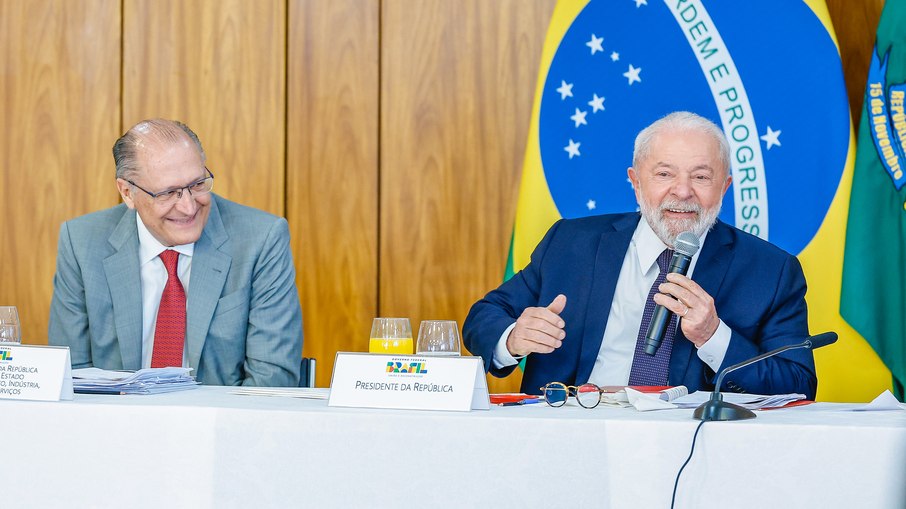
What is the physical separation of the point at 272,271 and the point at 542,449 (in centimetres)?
139

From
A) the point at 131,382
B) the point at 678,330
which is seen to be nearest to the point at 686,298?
the point at 678,330

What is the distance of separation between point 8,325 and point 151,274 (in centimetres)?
59

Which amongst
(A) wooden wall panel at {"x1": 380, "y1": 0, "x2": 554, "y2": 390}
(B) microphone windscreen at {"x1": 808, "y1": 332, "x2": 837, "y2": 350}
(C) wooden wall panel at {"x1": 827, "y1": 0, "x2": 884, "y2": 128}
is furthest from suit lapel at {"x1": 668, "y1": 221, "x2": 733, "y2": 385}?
(A) wooden wall panel at {"x1": 380, "y1": 0, "x2": 554, "y2": 390}

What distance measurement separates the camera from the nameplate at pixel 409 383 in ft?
5.12

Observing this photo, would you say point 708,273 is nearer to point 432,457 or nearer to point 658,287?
point 658,287

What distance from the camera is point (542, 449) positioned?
1.44m

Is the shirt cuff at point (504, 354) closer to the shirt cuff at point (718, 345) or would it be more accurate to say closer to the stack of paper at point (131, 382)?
the shirt cuff at point (718, 345)

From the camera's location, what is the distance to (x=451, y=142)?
3869mm

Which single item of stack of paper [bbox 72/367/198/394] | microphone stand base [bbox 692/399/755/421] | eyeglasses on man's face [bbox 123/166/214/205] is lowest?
stack of paper [bbox 72/367/198/394]

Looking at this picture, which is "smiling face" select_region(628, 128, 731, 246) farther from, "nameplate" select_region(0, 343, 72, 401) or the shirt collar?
"nameplate" select_region(0, 343, 72, 401)

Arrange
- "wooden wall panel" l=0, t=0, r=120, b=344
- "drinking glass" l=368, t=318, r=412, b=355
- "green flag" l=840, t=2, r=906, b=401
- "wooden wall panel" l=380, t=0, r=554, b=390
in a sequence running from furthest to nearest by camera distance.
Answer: "wooden wall panel" l=0, t=0, r=120, b=344, "wooden wall panel" l=380, t=0, r=554, b=390, "green flag" l=840, t=2, r=906, b=401, "drinking glass" l=368, t=318, r=412, b=355

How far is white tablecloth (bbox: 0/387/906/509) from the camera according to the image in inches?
53.3

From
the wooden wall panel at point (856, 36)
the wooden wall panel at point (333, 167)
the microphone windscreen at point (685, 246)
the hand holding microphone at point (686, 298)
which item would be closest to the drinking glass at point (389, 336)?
the hand holding microphone at point (686, 298)

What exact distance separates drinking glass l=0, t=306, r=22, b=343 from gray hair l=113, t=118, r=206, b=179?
0.64m
